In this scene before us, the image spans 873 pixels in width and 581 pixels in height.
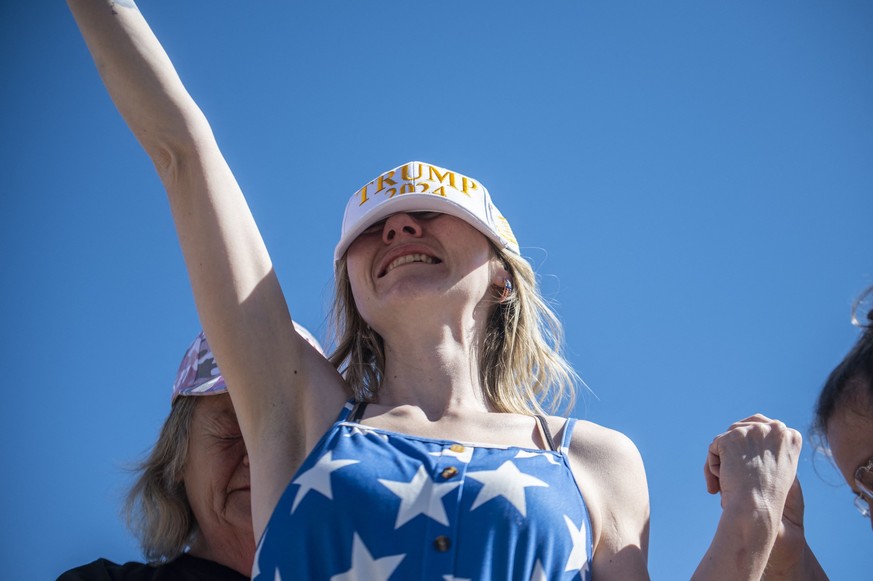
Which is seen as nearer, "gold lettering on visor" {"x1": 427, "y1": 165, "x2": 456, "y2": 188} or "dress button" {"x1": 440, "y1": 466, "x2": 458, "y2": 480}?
"dress button" {"x1": 440, "y1": 466, "x2": 458, "y2": 480}

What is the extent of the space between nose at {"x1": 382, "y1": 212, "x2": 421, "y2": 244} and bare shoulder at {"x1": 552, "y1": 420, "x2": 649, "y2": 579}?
82 centimetres

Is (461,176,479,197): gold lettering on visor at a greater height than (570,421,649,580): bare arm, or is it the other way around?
(461,176,479,197): gold lettering on visor

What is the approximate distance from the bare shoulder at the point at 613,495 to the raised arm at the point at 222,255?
0.74 m

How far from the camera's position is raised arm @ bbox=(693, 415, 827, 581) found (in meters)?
2.43

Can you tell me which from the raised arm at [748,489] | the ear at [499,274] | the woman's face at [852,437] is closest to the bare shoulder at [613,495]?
the raised arm at [748,489]

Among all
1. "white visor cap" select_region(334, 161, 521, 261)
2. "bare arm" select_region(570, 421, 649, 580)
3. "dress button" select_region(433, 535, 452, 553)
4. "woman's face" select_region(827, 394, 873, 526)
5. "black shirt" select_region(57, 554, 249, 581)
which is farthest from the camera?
"black shirt" select_region(57, 554, 249, 581)

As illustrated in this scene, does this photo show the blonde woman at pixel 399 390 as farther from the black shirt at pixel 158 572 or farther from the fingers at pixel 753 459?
the black shirt at pixel 158 572

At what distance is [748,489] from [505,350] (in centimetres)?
108

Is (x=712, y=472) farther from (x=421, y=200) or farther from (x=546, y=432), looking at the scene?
(x=421, y=200)

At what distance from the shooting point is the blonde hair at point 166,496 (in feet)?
11.7

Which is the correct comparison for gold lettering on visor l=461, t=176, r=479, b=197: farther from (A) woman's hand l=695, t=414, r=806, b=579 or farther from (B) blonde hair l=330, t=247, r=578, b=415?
(A) woman's hand l=695, t=414, r=806, b=579

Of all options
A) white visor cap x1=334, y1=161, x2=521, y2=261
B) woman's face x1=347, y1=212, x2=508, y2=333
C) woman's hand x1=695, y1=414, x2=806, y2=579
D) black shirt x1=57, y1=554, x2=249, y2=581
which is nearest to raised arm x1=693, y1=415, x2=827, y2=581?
woman's hand x1=695, y1=414, x2=806, y2=579

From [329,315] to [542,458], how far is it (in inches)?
47.3

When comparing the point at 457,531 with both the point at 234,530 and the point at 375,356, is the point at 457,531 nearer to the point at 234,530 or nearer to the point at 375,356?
the point at 375,356
